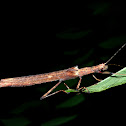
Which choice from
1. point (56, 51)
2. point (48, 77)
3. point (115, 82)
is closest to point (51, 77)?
point (48, 77)

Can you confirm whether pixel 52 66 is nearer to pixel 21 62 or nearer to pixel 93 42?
pixel 21 62

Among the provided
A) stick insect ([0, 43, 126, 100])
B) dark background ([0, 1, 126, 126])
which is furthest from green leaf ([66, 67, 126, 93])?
dark background ([0, 1, 126, 126])

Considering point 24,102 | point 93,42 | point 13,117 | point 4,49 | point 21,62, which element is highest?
point 4,49

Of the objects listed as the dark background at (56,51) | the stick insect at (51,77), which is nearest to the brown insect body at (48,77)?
the stick insect at (51,77)

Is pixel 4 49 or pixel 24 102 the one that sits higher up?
pixel 4 49

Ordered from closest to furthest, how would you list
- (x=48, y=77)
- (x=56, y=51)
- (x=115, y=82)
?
(x=115, y=82) < (x=48, y=77) < (x=56, y=51)

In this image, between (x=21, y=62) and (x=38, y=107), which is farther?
(x=21, y=62)

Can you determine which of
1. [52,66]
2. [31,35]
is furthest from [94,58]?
[31,35]

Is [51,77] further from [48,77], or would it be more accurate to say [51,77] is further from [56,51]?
[56,51]

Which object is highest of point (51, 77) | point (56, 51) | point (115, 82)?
point (56, 51)
